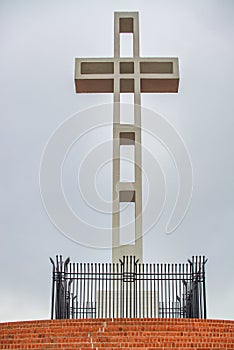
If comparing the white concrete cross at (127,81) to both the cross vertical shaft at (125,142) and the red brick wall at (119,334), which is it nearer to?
the cross vertical shaft at (125,142)

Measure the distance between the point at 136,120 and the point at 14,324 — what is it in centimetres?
850

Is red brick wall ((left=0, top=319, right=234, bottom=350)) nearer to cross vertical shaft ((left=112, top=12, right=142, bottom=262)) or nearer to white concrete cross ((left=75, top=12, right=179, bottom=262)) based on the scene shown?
cross vertical shaft ((left=112, top=12, right=142, bottom=262))

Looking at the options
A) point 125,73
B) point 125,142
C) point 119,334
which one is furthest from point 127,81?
point 119,334

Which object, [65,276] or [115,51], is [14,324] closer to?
[65,276]

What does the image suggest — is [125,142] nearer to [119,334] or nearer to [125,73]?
[125,73]

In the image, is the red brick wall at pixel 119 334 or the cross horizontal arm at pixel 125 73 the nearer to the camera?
the red brick wall at pixel 119 334

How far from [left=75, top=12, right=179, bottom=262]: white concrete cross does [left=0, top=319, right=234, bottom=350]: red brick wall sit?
6427 millimetres

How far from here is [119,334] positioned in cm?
1168

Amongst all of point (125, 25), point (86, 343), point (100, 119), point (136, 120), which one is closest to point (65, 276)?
point (86, 343)

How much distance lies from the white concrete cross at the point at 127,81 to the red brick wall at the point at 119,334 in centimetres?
643

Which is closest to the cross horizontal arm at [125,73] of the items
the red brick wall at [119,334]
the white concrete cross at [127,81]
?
the white concrete cross at [127,81]

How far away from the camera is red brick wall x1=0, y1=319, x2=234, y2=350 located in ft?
35.9

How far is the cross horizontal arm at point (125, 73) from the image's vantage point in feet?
64.6

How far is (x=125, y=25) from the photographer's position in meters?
21.0
